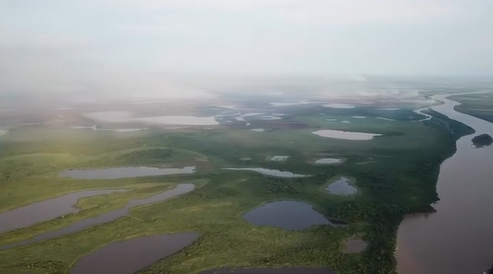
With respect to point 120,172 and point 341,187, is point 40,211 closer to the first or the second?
point 120,172

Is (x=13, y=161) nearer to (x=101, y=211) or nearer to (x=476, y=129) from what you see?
(x=101, y=211)

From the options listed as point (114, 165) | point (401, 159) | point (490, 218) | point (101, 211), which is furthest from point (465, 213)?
point (114, 165)

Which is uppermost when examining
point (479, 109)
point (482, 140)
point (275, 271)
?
point (479, 109)

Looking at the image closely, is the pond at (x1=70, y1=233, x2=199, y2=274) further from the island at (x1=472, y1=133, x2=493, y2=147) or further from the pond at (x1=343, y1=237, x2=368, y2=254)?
Answer: the island at (x1=472, y1=133, x2=493, y2=147)

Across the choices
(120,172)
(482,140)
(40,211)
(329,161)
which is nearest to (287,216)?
(329,161)

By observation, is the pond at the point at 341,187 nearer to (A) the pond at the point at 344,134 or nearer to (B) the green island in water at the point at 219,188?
(B) the green island in water at the point at 219,188

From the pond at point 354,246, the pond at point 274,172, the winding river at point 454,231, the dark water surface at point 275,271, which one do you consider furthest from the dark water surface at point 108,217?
the winding river at point 454,231
